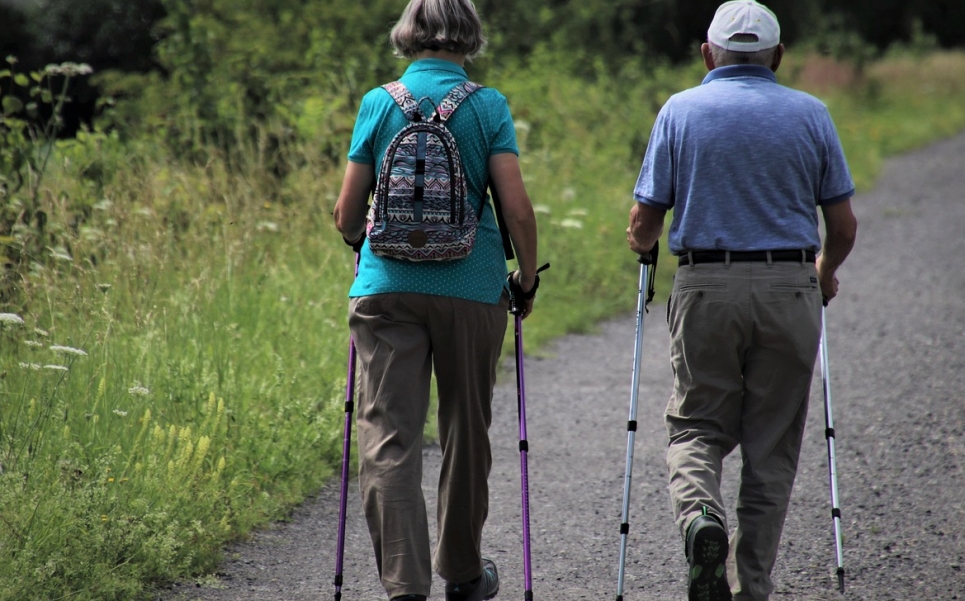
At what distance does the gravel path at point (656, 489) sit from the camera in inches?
166

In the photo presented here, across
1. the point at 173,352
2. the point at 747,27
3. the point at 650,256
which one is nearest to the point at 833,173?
the point at 747,27

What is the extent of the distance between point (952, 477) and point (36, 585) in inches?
162

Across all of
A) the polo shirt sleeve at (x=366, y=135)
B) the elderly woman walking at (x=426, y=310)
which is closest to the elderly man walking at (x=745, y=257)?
the elderly woman walking at (x=426, y=310)

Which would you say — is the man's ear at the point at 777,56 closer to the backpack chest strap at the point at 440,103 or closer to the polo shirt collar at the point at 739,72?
the polo shirt collar at the point at 739,72

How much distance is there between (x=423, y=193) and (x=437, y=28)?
0.52 metres

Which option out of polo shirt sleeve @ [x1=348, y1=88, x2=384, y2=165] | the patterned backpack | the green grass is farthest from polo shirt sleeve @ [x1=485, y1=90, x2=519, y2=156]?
the green grass

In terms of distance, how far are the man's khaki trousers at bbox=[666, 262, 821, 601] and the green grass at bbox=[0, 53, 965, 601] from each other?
1.90 m

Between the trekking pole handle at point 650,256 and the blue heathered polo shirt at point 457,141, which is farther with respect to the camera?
the trekking pole handle at point 650,256

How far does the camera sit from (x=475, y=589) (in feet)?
12.3

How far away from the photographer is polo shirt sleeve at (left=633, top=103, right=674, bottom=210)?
3543 mm

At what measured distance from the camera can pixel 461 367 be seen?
3.48 meters

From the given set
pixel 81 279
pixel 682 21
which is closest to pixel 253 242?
pixel 81 279

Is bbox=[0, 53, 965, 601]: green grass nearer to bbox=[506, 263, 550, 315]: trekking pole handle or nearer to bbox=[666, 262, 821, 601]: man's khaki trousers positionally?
bbox=[506, 263, 550, 315]: trekking pole handle

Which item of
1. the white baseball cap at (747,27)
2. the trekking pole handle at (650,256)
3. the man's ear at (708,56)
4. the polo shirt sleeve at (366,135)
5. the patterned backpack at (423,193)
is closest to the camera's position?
the patterned backpack at (423,193)
